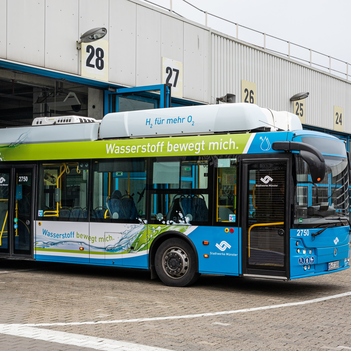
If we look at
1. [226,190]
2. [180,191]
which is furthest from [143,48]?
[226,190]

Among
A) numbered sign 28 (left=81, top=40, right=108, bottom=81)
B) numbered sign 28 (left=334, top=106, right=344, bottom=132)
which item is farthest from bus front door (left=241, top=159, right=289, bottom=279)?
numbered sign 28 (left=334, top=106, right=344, bottom=132)

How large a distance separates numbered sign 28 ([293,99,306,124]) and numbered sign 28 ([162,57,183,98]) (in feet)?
25.1

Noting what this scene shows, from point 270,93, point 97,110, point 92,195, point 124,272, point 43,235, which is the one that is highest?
point 270,93

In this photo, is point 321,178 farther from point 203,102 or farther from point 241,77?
point 241,77

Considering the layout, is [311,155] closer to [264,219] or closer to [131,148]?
[264,219]

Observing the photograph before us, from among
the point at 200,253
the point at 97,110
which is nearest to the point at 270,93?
the point at 97,110

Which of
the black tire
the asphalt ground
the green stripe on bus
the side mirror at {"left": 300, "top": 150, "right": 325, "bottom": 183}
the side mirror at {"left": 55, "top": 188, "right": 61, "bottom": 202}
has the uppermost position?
the green stripe on bus

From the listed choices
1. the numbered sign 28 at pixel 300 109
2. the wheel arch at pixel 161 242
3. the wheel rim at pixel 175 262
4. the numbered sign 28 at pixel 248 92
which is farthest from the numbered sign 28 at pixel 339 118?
the wheel rim at pixel 175 262

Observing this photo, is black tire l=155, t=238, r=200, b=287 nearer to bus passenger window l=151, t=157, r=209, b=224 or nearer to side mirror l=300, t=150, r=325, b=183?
bus passenger window l=151, t=157, r=209, b=224

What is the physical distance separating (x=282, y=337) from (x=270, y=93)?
56.3ft

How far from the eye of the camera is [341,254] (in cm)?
1005

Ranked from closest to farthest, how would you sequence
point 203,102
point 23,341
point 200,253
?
point 23,341
point 200,253
point 203,102

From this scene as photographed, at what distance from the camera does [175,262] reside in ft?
33.7

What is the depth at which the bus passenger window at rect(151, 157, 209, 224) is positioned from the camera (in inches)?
393
